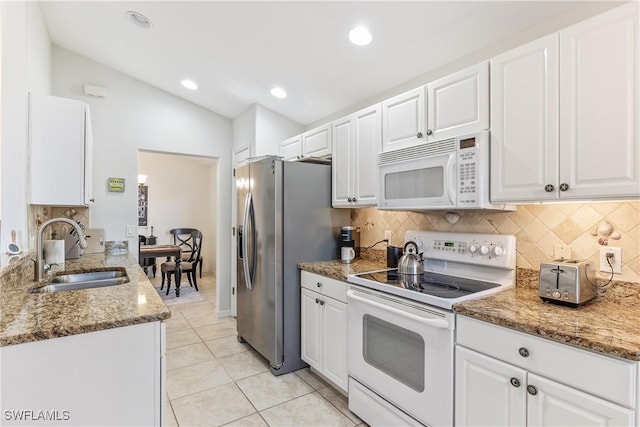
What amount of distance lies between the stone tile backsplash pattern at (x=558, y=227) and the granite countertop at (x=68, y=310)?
6.14 ft

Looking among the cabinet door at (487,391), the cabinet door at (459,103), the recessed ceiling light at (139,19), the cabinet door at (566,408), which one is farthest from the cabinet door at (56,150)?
the cabinet door at (566,408)

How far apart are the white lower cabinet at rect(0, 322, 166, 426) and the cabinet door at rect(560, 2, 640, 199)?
1915 mm

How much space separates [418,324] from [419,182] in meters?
0.86

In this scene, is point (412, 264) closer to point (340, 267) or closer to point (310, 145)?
point (340, 267)

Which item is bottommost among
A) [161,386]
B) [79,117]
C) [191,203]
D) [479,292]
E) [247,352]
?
[247,352]

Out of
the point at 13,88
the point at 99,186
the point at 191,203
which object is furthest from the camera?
the point at 191,203

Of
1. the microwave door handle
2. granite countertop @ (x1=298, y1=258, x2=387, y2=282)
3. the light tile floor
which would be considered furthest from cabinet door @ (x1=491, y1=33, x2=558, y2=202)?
the light tile floor

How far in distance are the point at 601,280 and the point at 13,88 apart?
3.40m

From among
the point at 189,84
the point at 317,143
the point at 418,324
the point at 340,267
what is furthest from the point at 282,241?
the point at 189,84

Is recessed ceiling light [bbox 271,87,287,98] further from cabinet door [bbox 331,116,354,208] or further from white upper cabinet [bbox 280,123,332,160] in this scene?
cabinet door [bbox 331,116,354,208]

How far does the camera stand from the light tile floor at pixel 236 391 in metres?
2.07

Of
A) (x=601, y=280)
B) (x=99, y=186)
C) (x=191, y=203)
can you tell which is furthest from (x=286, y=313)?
(x=191, y=203)

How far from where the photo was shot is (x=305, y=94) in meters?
3.12

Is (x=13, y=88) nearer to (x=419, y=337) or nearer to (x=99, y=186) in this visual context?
(x=99, y=186)
